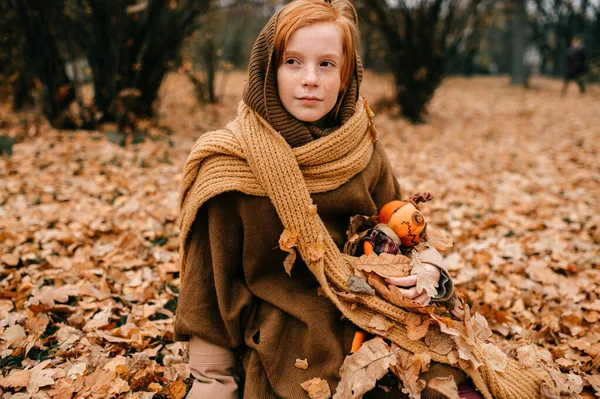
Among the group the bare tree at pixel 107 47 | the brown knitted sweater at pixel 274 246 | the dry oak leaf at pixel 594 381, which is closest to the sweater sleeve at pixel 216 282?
the brown knitted sweater at pixel 274 246

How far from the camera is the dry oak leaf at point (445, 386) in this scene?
141 centimetres

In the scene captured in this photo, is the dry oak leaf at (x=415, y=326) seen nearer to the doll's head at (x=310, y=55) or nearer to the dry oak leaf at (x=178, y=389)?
the doll's head at (x=310, y=55)

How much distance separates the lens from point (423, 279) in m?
1.52

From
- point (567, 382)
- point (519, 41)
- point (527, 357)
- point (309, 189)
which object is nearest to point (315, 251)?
point (309, 189)

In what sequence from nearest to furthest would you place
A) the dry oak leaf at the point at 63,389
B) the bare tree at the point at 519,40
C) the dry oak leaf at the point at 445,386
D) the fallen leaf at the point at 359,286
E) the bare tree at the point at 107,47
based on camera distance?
the dry oak leaf at the point at 445,386
the fallen leaf at the point at 359,286
the dry oak leaf at the point at 63,389
the bare tree at the point at 107,47
the bare tree at the point at 519,40

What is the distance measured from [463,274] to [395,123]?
219 inches

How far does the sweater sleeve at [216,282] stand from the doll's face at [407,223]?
62 centimetres

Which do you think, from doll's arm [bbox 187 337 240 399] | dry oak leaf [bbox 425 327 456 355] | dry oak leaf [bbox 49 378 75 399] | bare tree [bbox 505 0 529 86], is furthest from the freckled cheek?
bare tree [bbox 505 0 529 86]

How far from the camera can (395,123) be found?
8.04 m

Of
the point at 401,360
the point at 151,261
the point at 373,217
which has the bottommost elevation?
the point at 151,261

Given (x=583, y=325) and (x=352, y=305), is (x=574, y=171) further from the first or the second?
(x=352, y=305)

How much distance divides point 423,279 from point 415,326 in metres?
0.17

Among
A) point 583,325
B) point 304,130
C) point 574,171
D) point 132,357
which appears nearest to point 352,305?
point 304,130

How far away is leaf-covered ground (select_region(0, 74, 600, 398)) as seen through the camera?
2.02 meters
